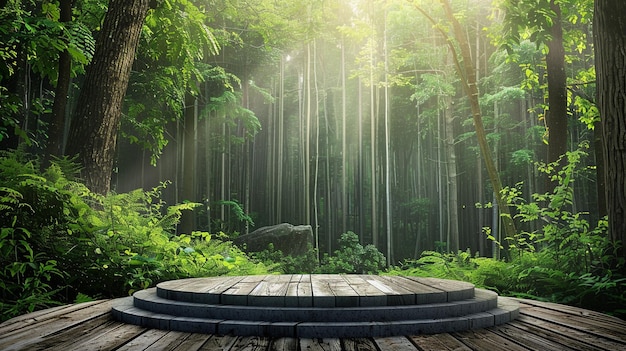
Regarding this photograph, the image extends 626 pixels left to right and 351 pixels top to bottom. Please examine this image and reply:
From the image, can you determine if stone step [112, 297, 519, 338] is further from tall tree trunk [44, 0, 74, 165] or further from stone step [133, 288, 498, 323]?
tall tree trunk [44, 0, 74, 165]

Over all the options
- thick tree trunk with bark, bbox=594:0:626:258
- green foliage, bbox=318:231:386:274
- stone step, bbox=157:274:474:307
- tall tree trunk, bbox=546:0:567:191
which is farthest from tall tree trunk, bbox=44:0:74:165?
green foliage, bbox=318:231:386:274

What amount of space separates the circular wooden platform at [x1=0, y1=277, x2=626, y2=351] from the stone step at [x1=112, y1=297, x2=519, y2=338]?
0.09ft

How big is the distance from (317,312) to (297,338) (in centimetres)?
19

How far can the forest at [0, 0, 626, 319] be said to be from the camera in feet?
12.2

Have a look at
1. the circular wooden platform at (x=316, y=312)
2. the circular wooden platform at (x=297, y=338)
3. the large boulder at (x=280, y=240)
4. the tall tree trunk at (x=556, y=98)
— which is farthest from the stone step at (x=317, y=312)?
the large boulder at (x=280, y=240)

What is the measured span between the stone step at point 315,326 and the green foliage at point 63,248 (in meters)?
1.47

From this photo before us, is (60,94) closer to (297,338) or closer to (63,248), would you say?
(63,248)

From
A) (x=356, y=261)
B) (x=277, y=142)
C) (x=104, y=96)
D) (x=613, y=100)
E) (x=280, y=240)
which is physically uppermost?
(x=277, y=142)

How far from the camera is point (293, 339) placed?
1.88m

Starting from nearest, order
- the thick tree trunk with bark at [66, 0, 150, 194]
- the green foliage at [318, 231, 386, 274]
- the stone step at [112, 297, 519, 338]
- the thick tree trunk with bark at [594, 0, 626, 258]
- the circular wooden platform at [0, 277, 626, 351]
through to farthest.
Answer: the circular wooden platform at [0, 277, 626, 351] < the stone step at [112, 297, 519, 338] < the thick tree trunk with bark at [594, 0, 626, 258] < the thick tree trunk with bark at [66, 0, 150, 194] < the green foliage at [318, 231, 386, 274]

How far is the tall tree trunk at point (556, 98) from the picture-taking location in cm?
634

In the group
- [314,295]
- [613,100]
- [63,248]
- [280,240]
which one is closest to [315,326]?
[314,295]

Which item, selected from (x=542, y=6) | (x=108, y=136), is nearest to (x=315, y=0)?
(x=542, y=6)

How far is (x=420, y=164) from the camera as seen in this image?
845 inches
